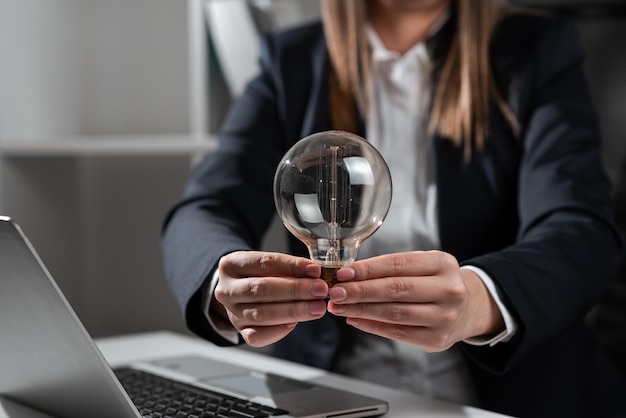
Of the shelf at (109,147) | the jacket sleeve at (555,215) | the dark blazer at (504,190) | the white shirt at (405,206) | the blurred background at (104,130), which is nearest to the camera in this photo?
the jacket sleeve at (555,215)

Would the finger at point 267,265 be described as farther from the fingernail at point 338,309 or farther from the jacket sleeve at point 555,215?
the jacket sleeve at point 555,215

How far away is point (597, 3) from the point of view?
1499mm

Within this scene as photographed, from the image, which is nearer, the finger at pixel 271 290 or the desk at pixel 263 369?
the finger at pixel 271 290

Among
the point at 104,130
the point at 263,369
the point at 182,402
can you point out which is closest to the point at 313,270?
the point at 182,402

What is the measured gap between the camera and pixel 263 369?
995mm

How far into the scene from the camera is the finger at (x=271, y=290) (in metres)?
0.66

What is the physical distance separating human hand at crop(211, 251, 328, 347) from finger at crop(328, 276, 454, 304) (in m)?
0.02

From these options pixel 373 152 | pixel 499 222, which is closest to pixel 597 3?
pixel 499 222

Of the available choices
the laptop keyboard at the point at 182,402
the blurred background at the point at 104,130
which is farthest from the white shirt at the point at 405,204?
the blurred background at the point at 104,130

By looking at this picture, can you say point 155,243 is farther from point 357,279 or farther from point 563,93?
point 357,279

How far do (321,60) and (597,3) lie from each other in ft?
1.92

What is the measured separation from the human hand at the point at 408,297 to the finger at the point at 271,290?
15 millimetres

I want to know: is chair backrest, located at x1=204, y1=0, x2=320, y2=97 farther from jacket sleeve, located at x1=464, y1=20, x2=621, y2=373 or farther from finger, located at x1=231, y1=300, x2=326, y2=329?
finger, located at x1=231, y1=300, x2=326, y2=329

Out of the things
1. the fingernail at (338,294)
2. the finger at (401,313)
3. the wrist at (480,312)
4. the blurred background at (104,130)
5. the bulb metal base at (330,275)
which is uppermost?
the bulb metal base at (330,275)
